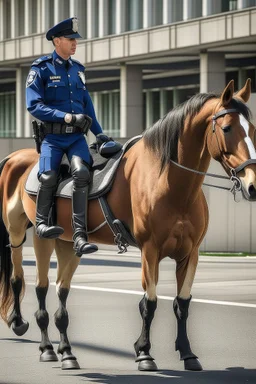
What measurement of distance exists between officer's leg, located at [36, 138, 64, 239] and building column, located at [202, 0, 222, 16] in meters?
35.8

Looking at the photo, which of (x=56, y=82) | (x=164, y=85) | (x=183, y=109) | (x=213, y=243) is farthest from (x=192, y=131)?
(x=164, y=85)

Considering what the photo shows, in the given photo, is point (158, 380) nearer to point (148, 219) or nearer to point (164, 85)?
point (148, 219)

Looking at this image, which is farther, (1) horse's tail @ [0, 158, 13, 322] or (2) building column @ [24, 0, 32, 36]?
(2) building column @ [24, 0, 32, 36]

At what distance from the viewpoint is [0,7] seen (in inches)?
2393

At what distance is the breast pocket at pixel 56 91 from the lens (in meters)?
10.8

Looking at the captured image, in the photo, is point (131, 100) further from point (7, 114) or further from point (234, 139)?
point (234, 139)

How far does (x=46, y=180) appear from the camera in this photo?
10680mm

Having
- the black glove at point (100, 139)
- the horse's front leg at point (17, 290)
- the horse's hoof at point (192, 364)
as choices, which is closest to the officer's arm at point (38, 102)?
the black glove at point (100, 139)

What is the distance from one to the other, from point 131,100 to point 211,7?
7262 mm

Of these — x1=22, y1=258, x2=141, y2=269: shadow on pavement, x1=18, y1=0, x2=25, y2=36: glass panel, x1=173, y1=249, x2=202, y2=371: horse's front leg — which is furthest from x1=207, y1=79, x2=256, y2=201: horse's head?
x1=18, y1=0, x2=25, y2=36: glass panel

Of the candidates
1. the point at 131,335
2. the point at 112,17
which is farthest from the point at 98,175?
the point at 112,17

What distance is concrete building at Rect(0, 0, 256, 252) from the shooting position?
45781 millimetres

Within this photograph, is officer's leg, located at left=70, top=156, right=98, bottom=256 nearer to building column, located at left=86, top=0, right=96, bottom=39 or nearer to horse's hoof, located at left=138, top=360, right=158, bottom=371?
horse's hoof, located at left=138, top=360, right=158, bottom=371

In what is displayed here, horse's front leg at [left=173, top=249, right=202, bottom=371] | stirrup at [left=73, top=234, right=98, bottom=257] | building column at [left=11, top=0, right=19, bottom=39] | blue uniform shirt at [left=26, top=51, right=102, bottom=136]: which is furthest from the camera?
building column at [left=11, top=0, right=19, bottom=39]
